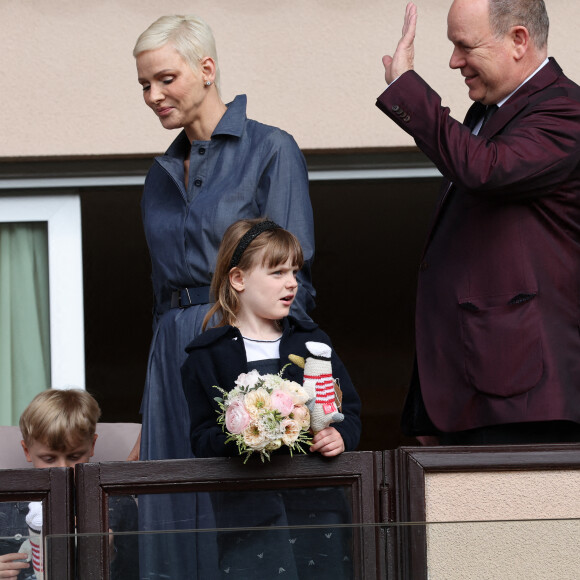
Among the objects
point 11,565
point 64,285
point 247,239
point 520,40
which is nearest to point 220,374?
point 247,239

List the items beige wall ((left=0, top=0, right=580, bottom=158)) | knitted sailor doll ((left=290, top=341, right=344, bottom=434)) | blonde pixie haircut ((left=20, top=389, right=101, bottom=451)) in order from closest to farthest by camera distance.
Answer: knitted sailor doll ((left=290, top=341, right=344, bottom=434)) < blonde pixie haircut ((left=20, top=389, right=101, bottom=451)) < beige wall ((left=0, top=0, right=580, bottom=158))

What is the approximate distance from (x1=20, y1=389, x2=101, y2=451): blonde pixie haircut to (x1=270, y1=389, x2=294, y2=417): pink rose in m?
1.35

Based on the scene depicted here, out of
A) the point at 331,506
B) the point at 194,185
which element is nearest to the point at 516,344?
the point at 331,506

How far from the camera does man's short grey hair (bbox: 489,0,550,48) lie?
A: 3268 millimetres

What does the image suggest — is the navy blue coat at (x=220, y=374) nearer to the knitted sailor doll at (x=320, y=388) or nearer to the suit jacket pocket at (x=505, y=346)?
the knitted sailor doll at (x=320, y=388)

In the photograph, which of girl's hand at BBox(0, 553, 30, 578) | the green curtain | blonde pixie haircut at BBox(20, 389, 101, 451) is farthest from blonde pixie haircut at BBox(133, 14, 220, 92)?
the green curtain

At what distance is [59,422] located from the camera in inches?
156

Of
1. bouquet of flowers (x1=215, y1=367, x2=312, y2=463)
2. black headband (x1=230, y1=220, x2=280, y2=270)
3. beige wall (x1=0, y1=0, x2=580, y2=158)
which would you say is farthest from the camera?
beige wall (x1=0, y1=0, x2=580, y2=158)

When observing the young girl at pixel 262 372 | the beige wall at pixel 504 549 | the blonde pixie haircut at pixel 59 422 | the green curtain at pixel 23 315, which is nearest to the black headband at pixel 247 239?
the young girl at pixel 262 372

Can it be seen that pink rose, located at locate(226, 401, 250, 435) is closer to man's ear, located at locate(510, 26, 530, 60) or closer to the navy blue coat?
the navy blue coat

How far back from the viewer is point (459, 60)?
3.30 m

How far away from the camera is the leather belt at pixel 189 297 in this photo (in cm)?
347

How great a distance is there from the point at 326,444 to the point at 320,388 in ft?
0.41

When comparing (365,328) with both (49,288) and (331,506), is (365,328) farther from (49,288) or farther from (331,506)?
(331,506)
